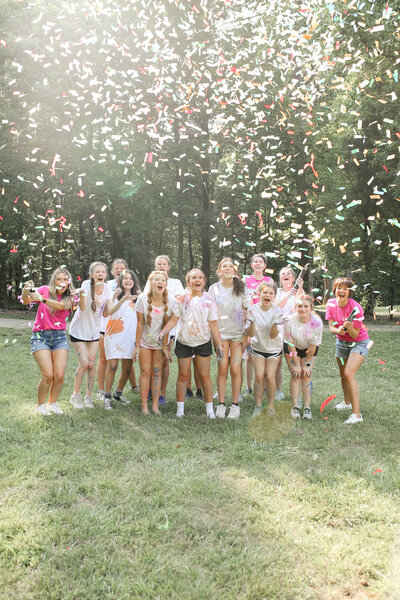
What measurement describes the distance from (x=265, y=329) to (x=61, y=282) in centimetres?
262

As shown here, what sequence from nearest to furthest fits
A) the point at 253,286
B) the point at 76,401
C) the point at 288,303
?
the point at 76,401, the point at 288,303, the point at 253,286

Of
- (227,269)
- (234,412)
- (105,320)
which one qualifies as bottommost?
(234,412)

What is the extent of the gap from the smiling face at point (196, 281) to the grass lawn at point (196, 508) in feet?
5.25

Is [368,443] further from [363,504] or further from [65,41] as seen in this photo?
[65,41]

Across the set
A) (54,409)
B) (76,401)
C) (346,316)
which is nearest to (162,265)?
(76,401)

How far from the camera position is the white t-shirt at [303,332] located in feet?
19.7

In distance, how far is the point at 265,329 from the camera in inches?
238

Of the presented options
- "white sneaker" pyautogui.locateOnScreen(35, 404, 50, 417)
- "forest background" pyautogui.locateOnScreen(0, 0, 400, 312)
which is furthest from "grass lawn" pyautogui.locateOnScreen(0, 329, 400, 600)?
"forest background" pyautogui.locateOnScreen(0, 0, 400, 312)

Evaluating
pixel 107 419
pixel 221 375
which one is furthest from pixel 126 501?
pixel 221 375

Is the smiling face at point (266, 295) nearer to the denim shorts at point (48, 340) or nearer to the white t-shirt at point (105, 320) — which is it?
the white t-shirt at point (105, 320)

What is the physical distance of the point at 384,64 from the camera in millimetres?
13594

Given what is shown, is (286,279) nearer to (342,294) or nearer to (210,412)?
(342,294)

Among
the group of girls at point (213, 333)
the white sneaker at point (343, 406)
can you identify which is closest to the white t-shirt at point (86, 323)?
the group of girls at point (213, 333)

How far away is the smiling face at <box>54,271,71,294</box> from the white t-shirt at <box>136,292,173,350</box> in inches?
36.0
